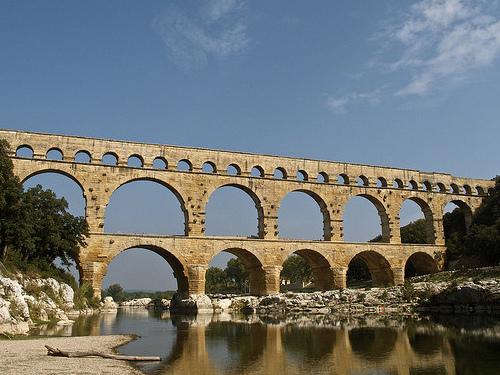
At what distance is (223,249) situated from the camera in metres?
33.6

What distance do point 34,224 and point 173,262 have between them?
9998 mm

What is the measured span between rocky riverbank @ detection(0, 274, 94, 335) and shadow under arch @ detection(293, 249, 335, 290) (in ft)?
51.5

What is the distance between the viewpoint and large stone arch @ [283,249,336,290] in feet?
119

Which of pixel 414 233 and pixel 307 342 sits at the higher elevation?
pixel 414 233

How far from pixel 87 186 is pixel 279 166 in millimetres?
13424

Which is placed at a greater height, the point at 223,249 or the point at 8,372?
the point at 223,249

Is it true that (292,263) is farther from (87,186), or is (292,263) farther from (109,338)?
(109,338)

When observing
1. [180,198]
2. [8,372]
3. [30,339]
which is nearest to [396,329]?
[30,339]

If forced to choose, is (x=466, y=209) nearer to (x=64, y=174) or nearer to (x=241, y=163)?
(x=241, y=163)

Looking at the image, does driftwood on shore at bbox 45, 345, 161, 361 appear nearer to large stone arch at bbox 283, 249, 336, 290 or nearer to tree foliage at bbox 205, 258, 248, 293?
large stone arch at bbox 283, 249, 336, 290

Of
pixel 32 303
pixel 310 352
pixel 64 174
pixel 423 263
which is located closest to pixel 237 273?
pixel 423 263

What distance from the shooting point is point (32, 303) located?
21156mm

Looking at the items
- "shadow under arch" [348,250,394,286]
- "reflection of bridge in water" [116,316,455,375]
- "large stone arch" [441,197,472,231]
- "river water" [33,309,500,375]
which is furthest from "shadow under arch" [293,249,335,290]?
"reflection of bridge in water" [116,316,455,375]

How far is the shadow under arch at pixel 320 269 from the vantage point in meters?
36.4
